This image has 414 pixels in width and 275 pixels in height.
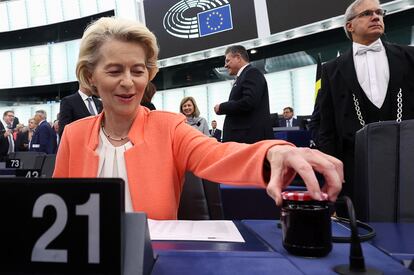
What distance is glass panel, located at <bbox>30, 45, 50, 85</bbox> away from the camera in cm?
1284

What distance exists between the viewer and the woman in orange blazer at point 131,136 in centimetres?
109

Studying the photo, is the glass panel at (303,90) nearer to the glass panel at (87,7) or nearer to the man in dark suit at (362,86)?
the man in dark suit at (362,86)

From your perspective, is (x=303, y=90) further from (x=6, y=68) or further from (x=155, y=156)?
(x=6, y=68)

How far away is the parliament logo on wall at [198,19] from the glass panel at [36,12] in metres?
7.05

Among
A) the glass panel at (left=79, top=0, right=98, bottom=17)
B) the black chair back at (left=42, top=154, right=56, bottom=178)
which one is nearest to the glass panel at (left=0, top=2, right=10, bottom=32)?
the glass panel at (left=79, top=0, right=98, bottom=17)

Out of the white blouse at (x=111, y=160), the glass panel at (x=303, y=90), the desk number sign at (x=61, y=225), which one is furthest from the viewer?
the glass panel at (x=303, y=90)

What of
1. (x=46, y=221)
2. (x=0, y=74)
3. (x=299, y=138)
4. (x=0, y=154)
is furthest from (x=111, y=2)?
(x=46, y=221)

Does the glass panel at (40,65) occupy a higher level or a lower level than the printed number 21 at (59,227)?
higher

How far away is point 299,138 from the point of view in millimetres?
4340

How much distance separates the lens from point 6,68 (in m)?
13.2

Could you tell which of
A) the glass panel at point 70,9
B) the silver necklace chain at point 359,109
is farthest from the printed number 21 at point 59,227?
the glass panel at point 70,9

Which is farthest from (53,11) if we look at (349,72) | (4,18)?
(349,72)

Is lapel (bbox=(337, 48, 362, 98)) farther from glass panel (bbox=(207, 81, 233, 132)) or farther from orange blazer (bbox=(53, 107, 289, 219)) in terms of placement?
glass panel (bbox=(207, 81, 233, 132))

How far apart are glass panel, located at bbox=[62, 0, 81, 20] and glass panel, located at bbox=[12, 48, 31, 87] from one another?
6.17 ft
